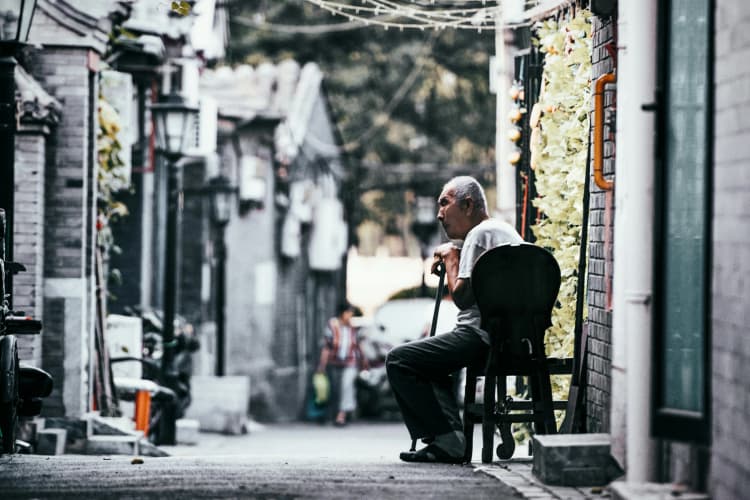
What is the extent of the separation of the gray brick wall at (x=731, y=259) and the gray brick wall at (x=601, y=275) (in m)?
1.89

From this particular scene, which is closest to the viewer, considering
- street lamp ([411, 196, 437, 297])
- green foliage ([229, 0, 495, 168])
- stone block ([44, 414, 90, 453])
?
stone block ([44, 414, 90, 453])

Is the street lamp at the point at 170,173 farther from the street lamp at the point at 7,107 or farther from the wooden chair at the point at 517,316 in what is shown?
the wooden chair at the point at 517,316

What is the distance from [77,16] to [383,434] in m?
10.2

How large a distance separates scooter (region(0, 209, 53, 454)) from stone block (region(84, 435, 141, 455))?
273 centimetres

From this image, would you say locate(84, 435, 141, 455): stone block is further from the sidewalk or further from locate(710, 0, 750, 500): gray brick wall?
locate(710, 0, 750, 500): gray brick wall

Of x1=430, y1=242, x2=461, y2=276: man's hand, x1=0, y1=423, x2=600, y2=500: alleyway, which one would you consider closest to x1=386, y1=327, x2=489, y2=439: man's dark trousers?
x1=0, y1=423, x2=600, y2=500: alleyway

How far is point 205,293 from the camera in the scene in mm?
23047

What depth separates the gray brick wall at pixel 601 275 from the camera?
793 centimetres

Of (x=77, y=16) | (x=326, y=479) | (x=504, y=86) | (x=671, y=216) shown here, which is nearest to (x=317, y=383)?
(x=504, y=86)

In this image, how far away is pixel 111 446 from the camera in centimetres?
1238

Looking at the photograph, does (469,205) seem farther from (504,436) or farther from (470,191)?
(504,436)

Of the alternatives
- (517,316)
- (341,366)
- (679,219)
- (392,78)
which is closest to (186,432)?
(341,366)

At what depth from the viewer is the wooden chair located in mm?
8188

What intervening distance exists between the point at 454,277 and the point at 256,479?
1889mm
